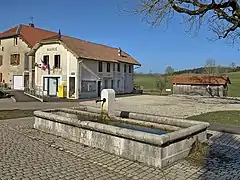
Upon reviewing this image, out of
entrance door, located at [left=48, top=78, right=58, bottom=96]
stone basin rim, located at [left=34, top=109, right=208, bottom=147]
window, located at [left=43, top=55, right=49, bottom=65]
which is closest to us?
stone basin rim, located at [left=34, top=109, right=208, bottom=147]

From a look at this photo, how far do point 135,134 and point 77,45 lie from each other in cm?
2949

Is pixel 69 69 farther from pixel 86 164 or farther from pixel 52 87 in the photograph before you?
pixel 86 164

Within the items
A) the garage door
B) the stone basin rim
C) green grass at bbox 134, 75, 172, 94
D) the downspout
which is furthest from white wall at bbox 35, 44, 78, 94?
the stone basin rim

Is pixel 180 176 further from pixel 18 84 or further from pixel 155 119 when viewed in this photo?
pixel 18 84

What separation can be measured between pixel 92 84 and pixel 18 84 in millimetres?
14355

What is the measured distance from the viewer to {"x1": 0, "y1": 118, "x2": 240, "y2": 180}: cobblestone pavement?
555 centimetres

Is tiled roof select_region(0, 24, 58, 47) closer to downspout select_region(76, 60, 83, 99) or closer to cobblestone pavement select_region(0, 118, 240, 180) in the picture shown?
downspout select_region(76, 60, 83, 99)

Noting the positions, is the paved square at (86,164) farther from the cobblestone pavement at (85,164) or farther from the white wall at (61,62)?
the white wall at (61,62)

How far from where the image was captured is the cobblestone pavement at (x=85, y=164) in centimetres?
555

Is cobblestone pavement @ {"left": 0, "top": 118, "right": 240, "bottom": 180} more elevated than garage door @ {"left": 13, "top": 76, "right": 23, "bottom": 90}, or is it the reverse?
garage door @ {"left": 13, "top": 76, "right": 23, "bottom": 90}

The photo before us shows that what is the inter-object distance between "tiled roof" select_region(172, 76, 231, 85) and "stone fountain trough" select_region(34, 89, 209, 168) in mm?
32652

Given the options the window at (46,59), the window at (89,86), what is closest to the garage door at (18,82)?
the window at (46,59)

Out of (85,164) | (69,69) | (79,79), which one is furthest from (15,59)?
(85,164)

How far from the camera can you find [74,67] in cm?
3098
